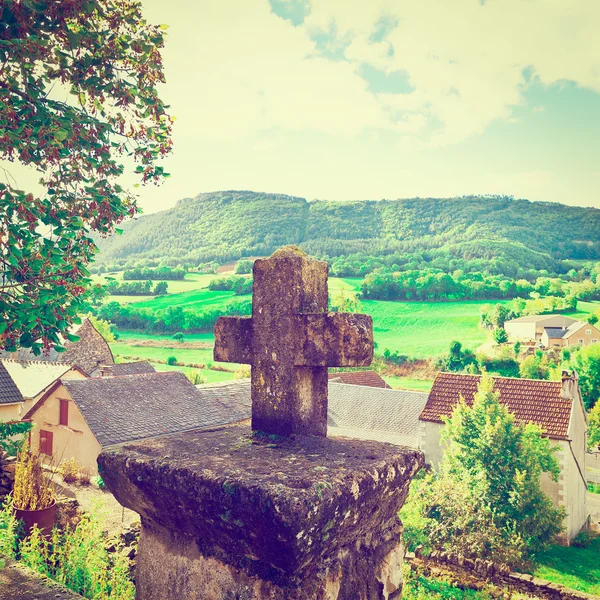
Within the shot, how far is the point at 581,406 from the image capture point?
2433 centimetres

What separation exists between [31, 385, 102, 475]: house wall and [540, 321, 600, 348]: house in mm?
45401

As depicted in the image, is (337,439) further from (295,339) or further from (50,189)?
(50,189)

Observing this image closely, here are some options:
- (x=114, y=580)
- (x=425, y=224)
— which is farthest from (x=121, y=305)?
(x=425, y=224)

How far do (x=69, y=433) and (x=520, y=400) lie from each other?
20.2 metres

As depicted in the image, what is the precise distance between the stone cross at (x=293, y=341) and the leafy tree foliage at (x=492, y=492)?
18712 millimetres

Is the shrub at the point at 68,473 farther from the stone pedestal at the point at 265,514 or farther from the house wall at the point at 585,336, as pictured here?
the house wall at the point at 585,336

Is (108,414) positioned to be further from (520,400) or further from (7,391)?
(520,400)

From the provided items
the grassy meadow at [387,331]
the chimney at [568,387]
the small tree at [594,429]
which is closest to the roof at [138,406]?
the chimney at [568,387]

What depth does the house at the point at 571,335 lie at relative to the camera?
164ft

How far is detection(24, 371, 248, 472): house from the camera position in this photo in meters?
19.9

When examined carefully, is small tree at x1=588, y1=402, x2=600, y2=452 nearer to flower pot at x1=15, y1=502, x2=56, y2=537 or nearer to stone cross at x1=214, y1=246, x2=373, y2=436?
flower pot at x1=15, y1=502, x2=56, y2=537

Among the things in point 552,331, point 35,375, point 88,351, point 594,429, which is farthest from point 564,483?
point 552,331

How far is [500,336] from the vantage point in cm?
5397

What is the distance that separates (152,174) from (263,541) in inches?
157
